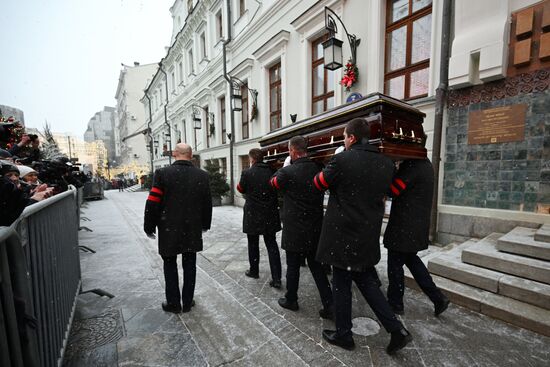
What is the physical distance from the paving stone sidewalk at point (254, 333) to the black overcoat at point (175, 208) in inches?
30.7

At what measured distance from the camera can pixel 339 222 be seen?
216 centimetres

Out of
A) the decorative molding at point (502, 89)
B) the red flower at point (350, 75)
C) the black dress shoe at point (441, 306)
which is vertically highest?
the red flower at point (350, 75)

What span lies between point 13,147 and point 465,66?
7354 mm

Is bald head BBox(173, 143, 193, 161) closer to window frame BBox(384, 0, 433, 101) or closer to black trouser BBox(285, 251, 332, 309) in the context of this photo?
black trouser BBox(285, 251, 332, 309)

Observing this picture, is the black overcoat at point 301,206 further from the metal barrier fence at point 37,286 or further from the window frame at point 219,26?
the window frame at point 219,26

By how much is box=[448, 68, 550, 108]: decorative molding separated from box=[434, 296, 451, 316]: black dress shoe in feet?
11.2

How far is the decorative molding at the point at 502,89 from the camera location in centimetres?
373

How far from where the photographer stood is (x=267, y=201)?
3.52m

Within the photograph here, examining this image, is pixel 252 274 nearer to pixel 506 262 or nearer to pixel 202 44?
pixel 506 262

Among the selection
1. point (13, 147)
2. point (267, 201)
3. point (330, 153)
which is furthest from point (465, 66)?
point (13, 147)

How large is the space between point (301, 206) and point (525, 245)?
2.76m

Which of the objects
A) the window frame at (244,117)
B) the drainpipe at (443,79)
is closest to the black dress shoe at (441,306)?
the drainpipe at (443,79)

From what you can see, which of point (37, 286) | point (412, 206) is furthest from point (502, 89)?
point (37, 286)

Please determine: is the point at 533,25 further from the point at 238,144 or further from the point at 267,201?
the point at 238,144
